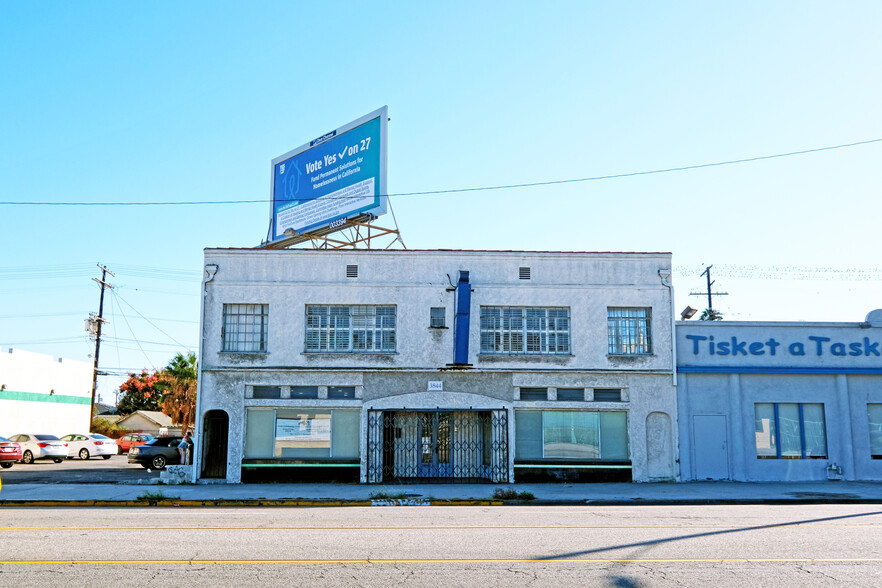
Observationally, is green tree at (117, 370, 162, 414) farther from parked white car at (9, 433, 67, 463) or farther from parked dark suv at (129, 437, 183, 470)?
parked dark suv at (129, 437, 183, 470)

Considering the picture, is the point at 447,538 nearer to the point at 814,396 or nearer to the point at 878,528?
the point at 878,528

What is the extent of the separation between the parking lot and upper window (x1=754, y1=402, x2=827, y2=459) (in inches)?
726

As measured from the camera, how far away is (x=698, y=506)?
1720cm

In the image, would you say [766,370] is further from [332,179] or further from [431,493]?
[332,179]

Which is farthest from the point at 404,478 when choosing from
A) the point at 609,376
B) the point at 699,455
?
the point at 699,455

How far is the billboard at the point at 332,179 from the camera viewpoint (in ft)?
88.0

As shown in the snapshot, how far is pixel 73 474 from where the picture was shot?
27359 millimetres

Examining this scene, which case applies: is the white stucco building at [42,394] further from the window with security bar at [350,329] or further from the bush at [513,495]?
the bush at [513,495]

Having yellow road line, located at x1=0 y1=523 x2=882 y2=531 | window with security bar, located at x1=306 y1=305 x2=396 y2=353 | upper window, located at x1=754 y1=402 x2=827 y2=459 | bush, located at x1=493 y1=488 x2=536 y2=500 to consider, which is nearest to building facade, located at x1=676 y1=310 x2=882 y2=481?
upper window, located at x1=754 y1=402 x2=827 y2=459

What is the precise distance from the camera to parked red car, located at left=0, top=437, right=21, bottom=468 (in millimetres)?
31578

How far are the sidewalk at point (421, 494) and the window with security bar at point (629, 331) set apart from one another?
424cm

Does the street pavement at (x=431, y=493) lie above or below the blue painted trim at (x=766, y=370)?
below

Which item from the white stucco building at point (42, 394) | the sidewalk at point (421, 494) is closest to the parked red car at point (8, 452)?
the white stucco building at point (42, 394)

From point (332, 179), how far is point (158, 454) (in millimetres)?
11869
